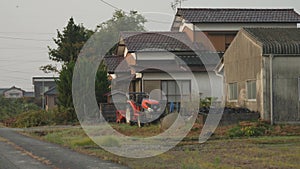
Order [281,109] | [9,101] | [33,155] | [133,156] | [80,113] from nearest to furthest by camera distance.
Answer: [133,156], [33,155], [281,109], [80,113], [9,101]

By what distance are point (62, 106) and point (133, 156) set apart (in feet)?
68.2

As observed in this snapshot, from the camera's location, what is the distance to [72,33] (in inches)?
2506

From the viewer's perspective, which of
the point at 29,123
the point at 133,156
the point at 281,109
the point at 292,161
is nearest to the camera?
the point at 292,161

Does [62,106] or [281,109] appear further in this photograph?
[62,106]

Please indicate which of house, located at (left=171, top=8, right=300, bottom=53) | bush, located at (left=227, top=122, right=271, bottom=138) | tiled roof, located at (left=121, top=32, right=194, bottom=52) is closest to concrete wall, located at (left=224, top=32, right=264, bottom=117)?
bush, located at (left=227, top=122, right=271, bottom=138)

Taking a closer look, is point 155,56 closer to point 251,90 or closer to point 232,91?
point 232,91

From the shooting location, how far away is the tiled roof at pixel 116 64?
136 feet

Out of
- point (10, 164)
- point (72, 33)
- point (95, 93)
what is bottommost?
point (10, 164)

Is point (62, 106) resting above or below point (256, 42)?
below

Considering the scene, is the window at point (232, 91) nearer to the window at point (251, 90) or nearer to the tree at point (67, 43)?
the window at point (251, 90)

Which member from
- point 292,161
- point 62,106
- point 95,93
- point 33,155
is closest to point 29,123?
point 62,106

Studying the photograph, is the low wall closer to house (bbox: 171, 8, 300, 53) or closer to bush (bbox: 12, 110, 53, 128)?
bush (bbox: 12, 110, 53, 128)

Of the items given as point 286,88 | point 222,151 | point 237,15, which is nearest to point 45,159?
point 222,151

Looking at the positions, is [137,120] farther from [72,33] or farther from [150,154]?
[72,33]
